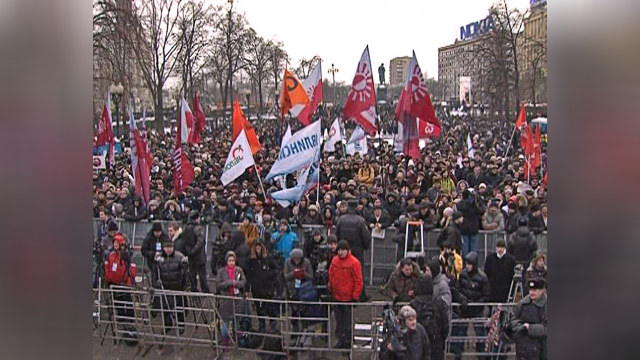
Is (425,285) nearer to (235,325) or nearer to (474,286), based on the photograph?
(474,286)

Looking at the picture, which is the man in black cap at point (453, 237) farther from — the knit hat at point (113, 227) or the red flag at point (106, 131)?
the red flag at point (106, 131)

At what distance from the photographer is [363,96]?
11328 mm

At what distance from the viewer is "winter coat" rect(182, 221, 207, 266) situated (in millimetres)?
8961

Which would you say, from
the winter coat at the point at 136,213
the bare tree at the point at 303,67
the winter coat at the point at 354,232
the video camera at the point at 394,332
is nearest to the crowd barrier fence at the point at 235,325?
the video camera at the point at 394,332

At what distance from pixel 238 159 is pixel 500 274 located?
14.0 ft

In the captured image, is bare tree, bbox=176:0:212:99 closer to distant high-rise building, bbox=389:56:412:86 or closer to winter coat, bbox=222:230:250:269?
winter coat, bbox=222:230:250:269

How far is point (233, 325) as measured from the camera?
24.6ft

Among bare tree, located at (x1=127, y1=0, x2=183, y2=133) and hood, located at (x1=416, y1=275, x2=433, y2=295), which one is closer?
hood, located at (x1=416, y1=275, x2=433, y2=295)

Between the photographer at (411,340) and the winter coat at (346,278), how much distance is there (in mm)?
1099

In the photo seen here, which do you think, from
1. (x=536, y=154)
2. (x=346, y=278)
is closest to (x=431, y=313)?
(x=346, y=278)

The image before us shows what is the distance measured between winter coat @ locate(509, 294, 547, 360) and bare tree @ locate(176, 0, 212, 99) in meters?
28.2

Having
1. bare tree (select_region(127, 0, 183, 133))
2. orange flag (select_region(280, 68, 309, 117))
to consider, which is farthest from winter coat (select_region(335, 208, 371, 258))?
bare tree (select_region(127, 0, 183, 133))
